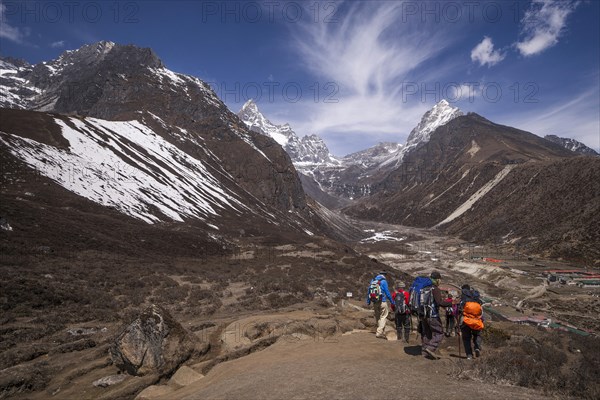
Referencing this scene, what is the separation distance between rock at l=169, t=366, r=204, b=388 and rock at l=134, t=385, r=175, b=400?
25 cm

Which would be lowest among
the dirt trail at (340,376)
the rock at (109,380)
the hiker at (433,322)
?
the rock at (109,380)

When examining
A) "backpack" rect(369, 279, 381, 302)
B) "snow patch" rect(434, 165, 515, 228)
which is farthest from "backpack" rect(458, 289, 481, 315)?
"snow patch" rect(434, 165, 515, 228)

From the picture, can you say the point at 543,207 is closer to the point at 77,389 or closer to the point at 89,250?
the point at 89,250

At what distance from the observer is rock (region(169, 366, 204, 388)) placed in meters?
9.30

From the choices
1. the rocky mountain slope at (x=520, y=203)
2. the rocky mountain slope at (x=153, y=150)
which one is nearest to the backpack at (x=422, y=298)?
the rocky mountain slope at (x=153, y=150)

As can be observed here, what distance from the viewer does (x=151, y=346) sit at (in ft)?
34.3

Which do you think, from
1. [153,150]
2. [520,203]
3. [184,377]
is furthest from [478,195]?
[184,377]

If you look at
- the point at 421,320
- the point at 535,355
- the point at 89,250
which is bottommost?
the point at 535,355

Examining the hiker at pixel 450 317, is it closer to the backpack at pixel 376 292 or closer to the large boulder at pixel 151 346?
the backpack at pixel 376 292

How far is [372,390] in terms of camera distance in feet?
23.8

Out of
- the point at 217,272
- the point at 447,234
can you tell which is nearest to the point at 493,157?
the point at 447,234

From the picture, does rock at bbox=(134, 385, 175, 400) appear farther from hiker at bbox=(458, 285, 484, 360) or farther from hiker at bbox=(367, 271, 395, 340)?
hiker at bbox=(458, 285, 484, 360)

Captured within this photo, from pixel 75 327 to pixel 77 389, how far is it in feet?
22.0

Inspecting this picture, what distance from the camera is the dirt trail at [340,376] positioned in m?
7.20
